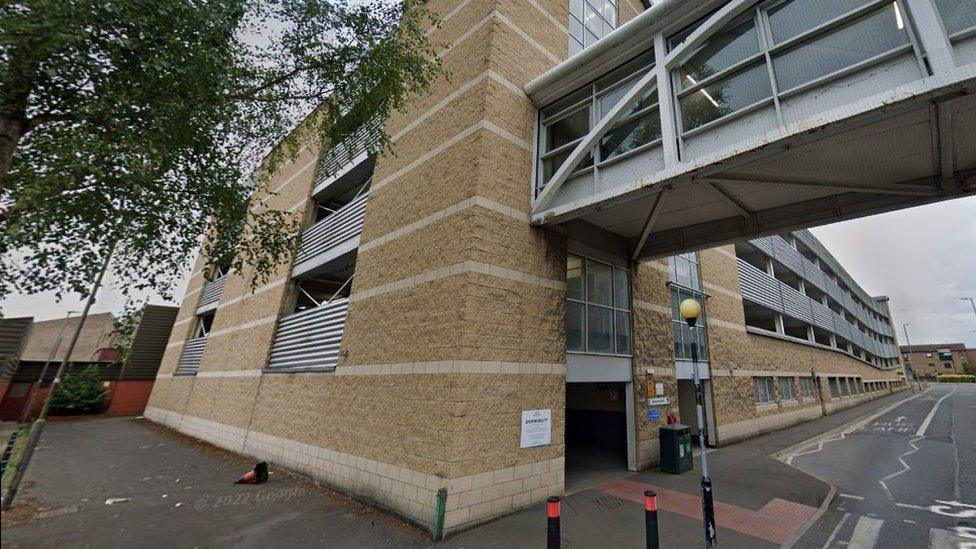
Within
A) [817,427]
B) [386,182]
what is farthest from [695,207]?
[817,427]

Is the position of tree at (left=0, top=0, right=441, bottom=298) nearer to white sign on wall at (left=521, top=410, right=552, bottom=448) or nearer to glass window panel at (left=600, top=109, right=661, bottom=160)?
glass window panel at (left=600, top=109, right=661, bottom=160)

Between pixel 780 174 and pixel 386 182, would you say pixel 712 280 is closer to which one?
pixel 780 174

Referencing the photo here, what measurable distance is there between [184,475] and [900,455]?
2053 centimetres

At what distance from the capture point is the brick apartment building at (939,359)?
88.2m

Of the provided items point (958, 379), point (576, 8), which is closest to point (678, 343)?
point (576, 8)

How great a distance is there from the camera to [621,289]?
34.1ft

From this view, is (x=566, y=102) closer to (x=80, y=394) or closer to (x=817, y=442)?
(x=817, y=442)

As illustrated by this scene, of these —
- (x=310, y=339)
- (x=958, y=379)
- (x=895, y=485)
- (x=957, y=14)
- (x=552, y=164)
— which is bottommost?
(x=895, y=485)

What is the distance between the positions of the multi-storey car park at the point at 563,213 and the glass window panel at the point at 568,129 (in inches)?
2.6

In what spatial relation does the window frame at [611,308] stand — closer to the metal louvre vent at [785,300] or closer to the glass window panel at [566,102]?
the glass window panel at [566,102]

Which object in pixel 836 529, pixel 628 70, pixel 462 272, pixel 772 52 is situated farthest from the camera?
pixel 628 70

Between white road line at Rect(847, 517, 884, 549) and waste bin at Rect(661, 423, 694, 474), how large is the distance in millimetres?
3420

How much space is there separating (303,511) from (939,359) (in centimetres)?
14015

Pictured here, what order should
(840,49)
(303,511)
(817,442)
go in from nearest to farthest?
(840,49) → (303,511) → (817,442)
